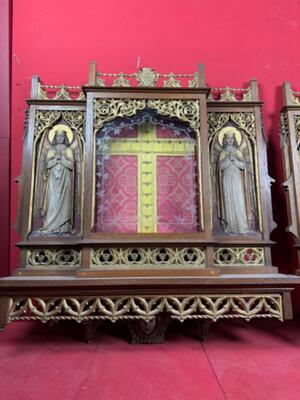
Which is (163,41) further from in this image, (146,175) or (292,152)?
(292,152)

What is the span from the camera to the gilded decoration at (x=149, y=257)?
1.47 meters

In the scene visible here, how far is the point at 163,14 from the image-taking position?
204cm

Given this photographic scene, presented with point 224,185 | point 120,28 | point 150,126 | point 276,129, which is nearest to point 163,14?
point 120,28

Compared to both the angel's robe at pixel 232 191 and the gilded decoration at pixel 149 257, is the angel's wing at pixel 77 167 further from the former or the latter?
the angel's robe at pixel 232 191

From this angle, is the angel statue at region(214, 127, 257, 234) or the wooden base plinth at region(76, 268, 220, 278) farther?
the angel statue at region(214, 127, 257, 234)

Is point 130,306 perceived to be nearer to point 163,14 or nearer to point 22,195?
point 22,195

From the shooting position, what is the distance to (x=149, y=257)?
1486 millimetres

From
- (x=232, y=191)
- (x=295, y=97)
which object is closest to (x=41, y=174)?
(x=232, y=191)

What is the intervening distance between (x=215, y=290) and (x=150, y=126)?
894mm

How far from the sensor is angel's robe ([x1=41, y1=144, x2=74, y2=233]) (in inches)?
64.3

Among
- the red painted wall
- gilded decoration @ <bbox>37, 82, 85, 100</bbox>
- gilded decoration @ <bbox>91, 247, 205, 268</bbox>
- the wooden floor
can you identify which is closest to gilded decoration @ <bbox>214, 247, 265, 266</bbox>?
gilded decoration @ <bbox>91, 247, 205, 268</bbox>

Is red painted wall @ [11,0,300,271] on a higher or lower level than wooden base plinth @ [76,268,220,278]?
higher

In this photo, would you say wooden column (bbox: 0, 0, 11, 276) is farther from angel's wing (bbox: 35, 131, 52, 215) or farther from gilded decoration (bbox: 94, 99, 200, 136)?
gilded decoration (bbox: 94, 99, 200, 136)

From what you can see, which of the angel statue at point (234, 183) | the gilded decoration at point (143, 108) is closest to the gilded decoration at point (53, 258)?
the gilded decoration at point (143, 108)
